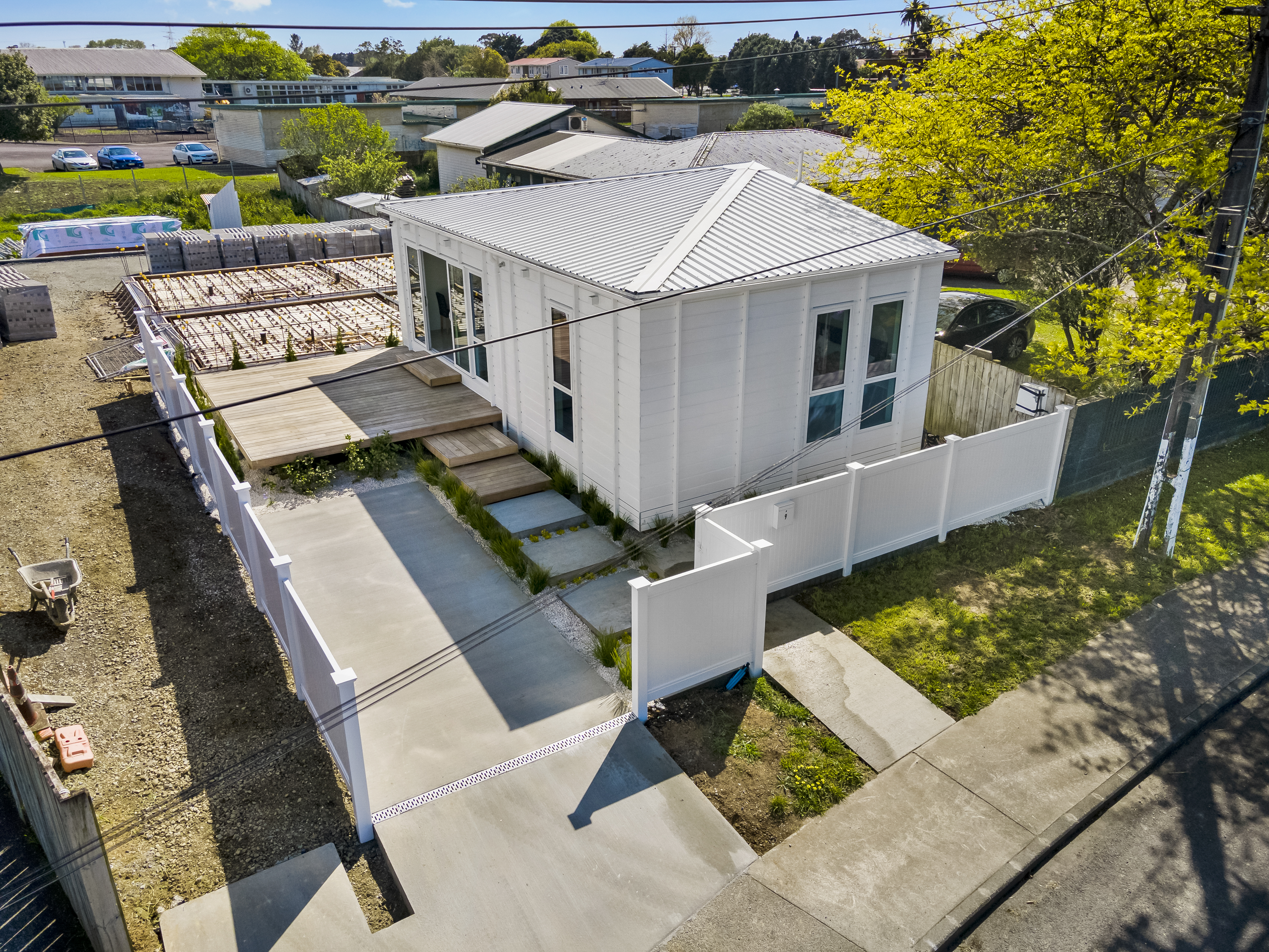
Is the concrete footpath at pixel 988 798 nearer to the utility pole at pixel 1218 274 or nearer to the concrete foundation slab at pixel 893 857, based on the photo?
the concrete foundation slab at pixel 893 857

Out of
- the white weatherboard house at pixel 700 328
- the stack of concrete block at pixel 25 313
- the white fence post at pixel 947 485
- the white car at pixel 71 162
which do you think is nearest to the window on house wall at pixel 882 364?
the white weatherboard house at pixel 700 328

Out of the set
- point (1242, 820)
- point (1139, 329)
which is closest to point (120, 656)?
point (1242, 820)

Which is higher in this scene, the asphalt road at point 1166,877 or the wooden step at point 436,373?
the wooden step at point 436,373

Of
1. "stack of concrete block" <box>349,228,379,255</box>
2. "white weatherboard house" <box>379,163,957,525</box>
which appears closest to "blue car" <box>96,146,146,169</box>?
"stack of concrete block" <box>349,228,379,255</box>

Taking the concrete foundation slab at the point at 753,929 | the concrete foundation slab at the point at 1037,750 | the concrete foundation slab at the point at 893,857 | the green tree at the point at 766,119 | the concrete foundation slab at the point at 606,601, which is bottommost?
the concrete foundation slab at the point at 1037,750

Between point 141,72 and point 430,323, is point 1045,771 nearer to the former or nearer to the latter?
point 430,323

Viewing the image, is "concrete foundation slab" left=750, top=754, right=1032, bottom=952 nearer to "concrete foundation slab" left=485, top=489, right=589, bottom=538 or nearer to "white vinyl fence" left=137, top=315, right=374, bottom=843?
"white vinyl fence" left=137, top=315, right=374, bottom=843
